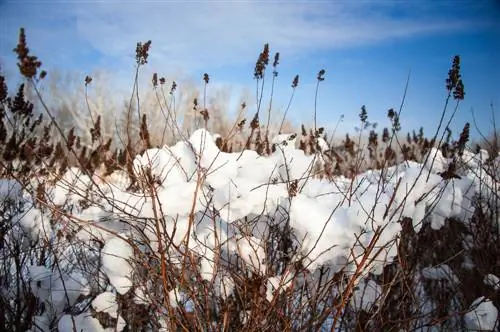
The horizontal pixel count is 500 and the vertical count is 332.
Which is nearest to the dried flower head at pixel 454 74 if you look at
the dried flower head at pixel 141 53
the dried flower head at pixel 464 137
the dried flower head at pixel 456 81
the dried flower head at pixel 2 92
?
the dried flower head at pixel 456 81

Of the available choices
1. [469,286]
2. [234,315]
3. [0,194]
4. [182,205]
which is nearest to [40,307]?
[0,194]

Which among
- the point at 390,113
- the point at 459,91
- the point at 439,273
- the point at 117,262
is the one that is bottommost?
the point at 439,273

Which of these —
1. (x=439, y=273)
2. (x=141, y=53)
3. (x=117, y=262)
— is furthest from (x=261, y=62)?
(x=439, y=273)

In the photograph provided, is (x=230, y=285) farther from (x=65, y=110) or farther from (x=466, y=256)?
(x=65, y=110)

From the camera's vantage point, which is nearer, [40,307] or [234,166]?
[234,166]

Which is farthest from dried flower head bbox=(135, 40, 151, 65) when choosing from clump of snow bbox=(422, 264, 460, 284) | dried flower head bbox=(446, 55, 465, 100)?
clump of snow bbox=(422, 264, 460, 284)

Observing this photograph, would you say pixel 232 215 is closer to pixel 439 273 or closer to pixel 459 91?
pixel 459 91

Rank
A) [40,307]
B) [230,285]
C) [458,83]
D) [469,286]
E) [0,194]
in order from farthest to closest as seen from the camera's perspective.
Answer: [469,286] < [0,194] < [40,307] < [458,83] < [230,285]

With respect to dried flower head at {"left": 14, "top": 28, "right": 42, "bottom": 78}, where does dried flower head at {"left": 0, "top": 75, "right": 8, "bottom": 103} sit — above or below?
above

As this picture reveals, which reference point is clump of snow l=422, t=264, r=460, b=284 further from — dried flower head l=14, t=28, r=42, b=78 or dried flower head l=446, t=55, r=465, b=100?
dried flower head l=14, t=28, r=42, b=78

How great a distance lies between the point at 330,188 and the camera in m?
2.05

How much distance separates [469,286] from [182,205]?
271cm

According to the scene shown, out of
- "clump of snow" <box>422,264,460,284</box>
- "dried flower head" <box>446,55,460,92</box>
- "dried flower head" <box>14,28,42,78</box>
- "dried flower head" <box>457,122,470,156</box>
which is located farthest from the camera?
"clump of snow" <box>422,264,460,284</box>

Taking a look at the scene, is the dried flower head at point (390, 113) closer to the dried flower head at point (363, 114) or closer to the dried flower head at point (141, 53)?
the dried flower head at point (363, 114)
